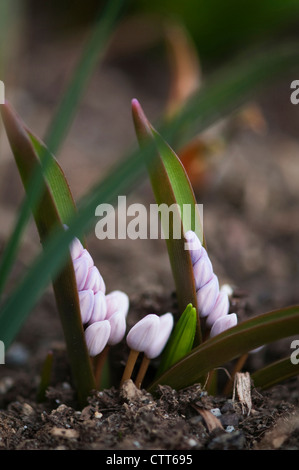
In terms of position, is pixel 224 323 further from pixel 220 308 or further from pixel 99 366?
pixel 99 366

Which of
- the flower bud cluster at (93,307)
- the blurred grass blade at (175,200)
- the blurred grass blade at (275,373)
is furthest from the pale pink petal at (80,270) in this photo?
the blurred grass blade at (275,373)

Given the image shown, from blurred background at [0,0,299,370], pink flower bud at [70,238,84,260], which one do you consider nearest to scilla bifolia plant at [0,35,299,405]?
pink flower bud at [70,238,84,260]

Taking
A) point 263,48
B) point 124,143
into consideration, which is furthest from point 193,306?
point 263,48

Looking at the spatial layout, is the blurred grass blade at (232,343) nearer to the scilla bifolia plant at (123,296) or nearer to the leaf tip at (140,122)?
the scilla bifolia plant at (123,296)

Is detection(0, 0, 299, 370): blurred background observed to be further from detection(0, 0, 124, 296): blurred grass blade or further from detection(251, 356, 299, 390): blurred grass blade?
detection(0, 0, 124, 296): blurred grass blade

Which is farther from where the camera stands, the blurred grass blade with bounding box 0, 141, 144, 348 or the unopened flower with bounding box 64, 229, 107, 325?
the unopened flower with bounding box 64, 229, 107, 325

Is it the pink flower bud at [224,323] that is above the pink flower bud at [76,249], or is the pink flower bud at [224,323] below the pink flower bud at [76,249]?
below

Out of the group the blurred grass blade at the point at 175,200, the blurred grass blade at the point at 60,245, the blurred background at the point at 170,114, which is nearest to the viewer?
the blurred grass blade at the point at 60,245
